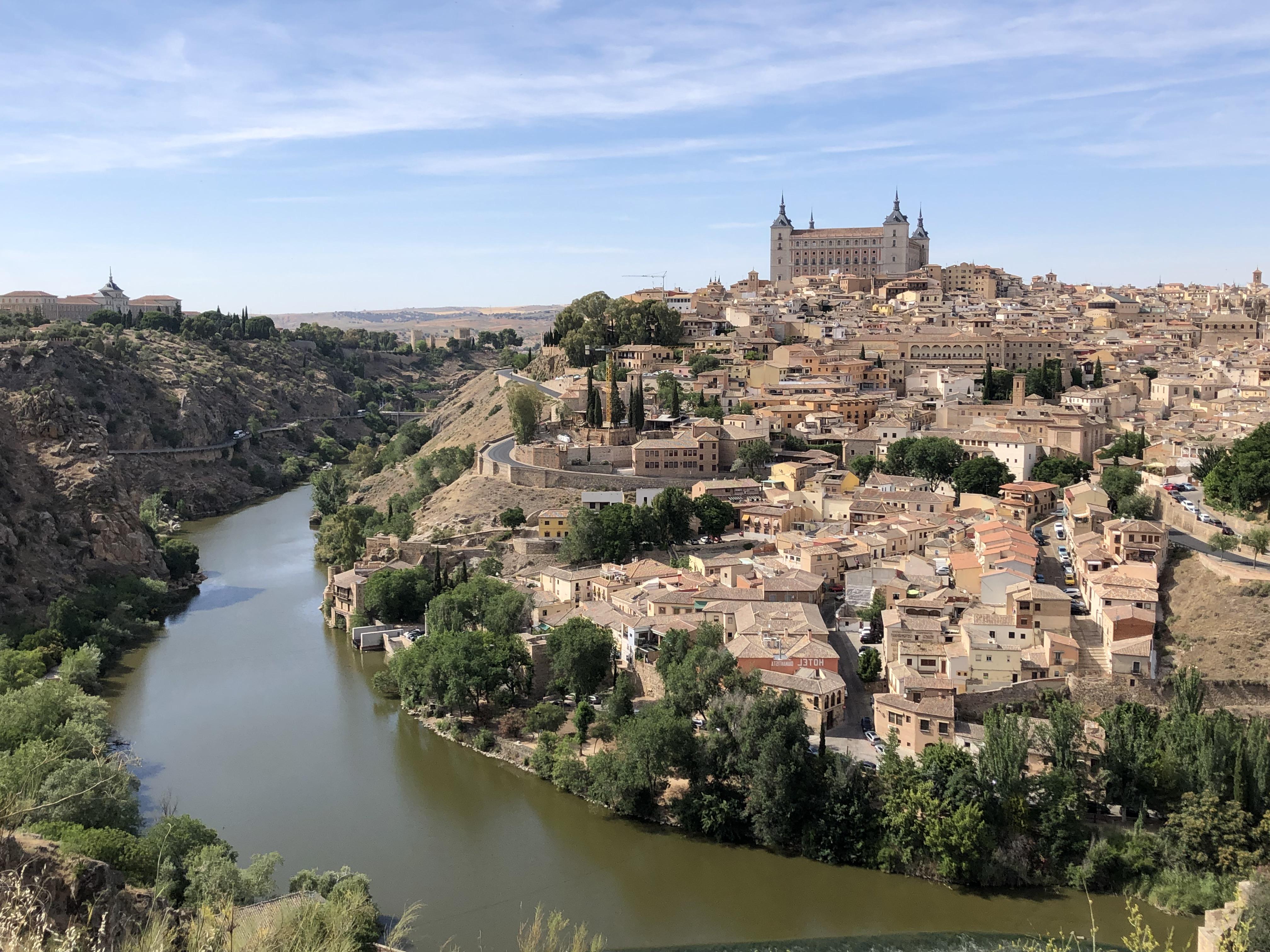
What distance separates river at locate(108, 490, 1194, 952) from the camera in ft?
35.5

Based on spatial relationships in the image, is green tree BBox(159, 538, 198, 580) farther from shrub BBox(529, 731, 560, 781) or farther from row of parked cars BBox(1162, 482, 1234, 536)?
row of parked cars BBox(1162, 482, 1234, 536)

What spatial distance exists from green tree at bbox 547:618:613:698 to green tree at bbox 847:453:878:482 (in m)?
8.89

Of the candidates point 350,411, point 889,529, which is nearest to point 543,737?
point 889,529

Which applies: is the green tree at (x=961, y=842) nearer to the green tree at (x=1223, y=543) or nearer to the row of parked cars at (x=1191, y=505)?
the green tree at (x=1223, y=543)

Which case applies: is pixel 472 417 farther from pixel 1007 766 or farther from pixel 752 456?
pixel 1007 766

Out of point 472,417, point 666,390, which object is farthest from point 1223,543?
point 472,417

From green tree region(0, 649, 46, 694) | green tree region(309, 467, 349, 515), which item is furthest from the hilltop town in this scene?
green tree region(0, 649, 46, 694)

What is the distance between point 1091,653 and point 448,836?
24.1ft

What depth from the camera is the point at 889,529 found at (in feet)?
60.5

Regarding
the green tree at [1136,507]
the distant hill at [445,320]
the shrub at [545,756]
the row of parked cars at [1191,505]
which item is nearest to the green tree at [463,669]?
the shrub at [545,756]

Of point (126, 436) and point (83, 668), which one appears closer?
point (83, 668)

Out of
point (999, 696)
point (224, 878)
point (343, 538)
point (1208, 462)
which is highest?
point (1208, 462)

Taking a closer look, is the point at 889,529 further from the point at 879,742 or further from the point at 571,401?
the point at 571,401

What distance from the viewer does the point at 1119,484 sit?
18484 millimetres
